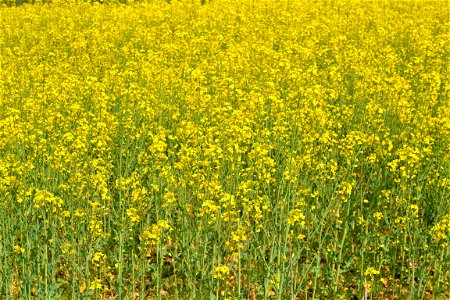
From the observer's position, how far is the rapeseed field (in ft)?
13.3

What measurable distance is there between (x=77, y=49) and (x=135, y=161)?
16.7ft

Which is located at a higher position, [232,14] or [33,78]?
[232,14]

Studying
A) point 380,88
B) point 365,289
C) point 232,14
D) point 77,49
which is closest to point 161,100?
point 380,88

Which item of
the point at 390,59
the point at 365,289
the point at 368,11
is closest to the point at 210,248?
the point at 365,289

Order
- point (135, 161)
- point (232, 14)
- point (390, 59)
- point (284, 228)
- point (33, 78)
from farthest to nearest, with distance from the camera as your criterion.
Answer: point (232, 14) → point (33, 78) → point (390, 59) → point (135, 161) → point (284, 228)

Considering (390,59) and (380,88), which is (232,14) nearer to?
(390,59)

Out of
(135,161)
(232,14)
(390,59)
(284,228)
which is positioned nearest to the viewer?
(284,228)

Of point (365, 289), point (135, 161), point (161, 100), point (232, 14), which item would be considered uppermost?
point (232, 14)

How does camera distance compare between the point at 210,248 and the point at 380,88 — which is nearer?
the point at 210,248

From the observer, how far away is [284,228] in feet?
13.4

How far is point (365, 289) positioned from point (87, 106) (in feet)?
12.7

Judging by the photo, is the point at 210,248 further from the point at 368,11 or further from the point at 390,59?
the point at 368,11

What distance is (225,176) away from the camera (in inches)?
188

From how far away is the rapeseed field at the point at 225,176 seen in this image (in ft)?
13.3
